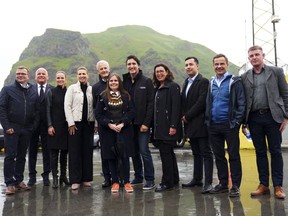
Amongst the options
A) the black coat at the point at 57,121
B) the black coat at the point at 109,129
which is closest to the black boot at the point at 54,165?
the black coat at the point at 57,121

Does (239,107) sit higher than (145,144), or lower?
higher

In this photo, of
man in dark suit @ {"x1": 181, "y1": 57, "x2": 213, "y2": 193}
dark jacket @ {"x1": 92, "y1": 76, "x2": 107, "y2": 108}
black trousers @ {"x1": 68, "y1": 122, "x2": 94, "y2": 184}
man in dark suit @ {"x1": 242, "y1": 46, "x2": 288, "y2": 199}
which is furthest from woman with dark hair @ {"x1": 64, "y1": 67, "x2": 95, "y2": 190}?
man in dark suit @ {"x1": 242, "y1": 46, "x2": 288, "y2": 199}

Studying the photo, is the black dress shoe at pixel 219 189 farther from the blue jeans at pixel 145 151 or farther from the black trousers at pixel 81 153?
the black trousers at pixel 81 153

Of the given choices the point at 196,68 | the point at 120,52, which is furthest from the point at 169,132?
the point at 120,52

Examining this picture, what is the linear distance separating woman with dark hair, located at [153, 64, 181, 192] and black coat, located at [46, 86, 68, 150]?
1.84 metres

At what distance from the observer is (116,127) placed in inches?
247

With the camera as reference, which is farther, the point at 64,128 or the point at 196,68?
the point at 64,128

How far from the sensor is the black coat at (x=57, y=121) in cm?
696

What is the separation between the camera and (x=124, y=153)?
6359mm

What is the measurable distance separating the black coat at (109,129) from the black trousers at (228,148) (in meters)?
1.44

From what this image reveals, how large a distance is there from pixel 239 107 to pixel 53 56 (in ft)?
510

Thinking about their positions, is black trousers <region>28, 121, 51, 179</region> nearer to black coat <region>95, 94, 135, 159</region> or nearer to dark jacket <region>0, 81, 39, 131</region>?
dark jacket <region>0, 81, 39, 131</region>

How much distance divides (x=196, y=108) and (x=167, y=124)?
0.58m

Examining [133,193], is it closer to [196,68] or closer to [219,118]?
[219,118]
